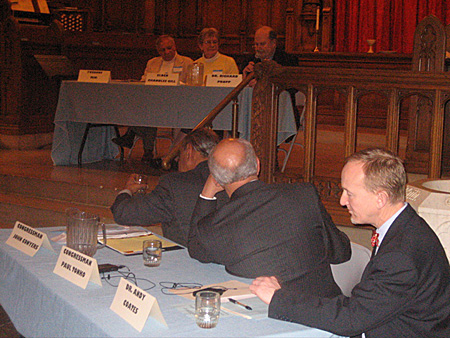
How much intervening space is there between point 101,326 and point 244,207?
684 mm

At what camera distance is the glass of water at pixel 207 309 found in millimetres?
1729

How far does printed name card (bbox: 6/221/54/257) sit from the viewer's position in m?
2.46

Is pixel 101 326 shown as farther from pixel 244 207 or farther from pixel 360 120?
pixel 360 120

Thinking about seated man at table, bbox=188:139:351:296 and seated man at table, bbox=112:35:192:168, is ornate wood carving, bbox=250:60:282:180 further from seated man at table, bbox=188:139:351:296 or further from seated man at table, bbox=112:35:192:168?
seated man at table, bbox=188:139:351:296

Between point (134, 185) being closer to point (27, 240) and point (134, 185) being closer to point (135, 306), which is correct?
point (27, 240)

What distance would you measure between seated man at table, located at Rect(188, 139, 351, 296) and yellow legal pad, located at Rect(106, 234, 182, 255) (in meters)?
0.32

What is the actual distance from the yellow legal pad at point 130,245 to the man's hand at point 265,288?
2.34 feet

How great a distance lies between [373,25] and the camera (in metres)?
10.6

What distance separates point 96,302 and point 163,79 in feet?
14.0

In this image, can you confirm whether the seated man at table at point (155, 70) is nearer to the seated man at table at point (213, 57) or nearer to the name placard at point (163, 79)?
the seated man at table at point (213, 57)

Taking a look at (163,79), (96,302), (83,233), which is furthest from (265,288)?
(163,79)

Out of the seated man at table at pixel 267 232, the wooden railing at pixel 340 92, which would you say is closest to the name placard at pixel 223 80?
the wooden railing at pixel 340 92

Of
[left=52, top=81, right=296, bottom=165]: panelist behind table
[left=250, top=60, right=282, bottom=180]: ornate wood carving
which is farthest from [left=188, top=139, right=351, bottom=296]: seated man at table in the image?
[left=52, top=81, right=296, bottom=165]: panelist behind table

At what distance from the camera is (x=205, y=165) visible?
2861 mm
